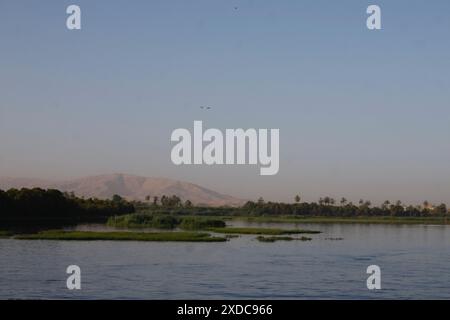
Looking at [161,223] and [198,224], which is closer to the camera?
[161,223]

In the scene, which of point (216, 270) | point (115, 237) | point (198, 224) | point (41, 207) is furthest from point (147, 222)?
point (216, 270)

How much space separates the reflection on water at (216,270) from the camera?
2578cm

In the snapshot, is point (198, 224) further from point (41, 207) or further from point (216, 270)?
point (216, 270)

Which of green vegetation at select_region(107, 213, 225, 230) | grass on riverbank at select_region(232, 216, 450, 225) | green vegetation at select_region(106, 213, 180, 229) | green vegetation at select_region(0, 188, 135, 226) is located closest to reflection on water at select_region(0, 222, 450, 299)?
green vegetation at select_region(107, 213, 225, 230)

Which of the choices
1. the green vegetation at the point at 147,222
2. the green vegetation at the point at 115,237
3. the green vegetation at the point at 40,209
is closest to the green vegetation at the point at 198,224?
the green vegetation at the point at 147,222

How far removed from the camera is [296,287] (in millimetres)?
26922

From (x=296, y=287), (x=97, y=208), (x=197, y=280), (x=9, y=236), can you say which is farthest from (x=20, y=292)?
(x=97, y=208)

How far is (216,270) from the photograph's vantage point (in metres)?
30.5

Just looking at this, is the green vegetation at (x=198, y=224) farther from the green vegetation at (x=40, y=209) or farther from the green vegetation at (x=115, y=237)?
the green vegetation at (x=40, y=209)

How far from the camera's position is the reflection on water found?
25.8 meters

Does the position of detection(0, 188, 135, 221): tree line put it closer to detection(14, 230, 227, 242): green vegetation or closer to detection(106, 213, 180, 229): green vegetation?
detection(106, 213, 180, 229): green vegetation

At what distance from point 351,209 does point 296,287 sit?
77.4 meters

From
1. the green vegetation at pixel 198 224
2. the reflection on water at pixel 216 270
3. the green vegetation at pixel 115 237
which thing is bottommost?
the reflection on water at pixel 216 270
